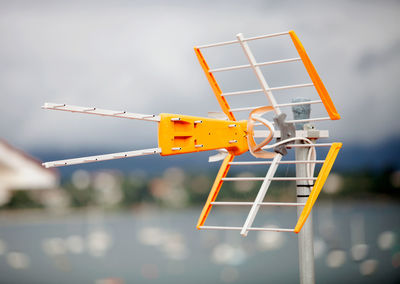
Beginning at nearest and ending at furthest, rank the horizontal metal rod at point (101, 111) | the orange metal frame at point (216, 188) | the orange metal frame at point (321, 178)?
the horizontal metal rod at point (101, 111) < the orange metal frame at point (321, 178) < the orange metal frame at point (216, 188)

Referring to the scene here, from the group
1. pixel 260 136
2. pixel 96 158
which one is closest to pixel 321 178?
pixel 260 136

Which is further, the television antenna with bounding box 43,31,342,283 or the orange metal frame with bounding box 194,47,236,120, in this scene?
the orange metal frame with bounding box 194,47,236,120

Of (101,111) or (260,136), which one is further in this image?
(260,136)

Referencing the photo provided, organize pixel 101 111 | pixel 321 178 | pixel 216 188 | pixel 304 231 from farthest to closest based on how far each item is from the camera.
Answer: pixel 304 231 < pixel 216 188 < pixel 321 178 < pixel 101 111

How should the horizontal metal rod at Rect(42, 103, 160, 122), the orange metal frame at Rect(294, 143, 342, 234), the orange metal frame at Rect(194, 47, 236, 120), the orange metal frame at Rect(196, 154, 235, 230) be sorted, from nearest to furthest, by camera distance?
the horizontal metal rod at Rect(42, 103, 160, 122), the orange metal frame at Rect(294, 143, 342, 234), the orange metal frame at Rect(196, 154, 235, 230), the orange metal frame at Rect(194, 47, 236, 120)

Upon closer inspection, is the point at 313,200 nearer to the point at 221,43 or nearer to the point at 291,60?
the point at 291,60

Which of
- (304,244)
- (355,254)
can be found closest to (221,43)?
(304,244)

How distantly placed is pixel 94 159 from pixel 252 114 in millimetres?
880

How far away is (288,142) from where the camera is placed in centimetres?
292

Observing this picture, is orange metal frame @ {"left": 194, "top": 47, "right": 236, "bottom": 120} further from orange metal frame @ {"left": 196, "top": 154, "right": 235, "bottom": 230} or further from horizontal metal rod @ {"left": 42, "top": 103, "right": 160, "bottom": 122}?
horizontal metal rod @ {"left": 42, "top": 103, "right": 160, "bottom": 122}

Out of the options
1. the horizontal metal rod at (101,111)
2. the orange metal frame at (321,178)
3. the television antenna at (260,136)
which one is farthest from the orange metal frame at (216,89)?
the horizontal metal rod at (101,111)

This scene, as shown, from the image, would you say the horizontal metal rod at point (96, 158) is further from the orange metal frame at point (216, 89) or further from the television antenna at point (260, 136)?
the orange metal frame at point (216, 89)

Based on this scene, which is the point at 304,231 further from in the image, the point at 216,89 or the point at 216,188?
the point at 216,89

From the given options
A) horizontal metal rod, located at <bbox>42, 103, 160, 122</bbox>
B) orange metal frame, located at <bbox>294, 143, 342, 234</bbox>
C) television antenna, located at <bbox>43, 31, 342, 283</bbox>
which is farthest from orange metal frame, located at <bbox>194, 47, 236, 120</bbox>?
horizontal metal rod, located at <bbox>42, 103, 160, 122</bbox>
